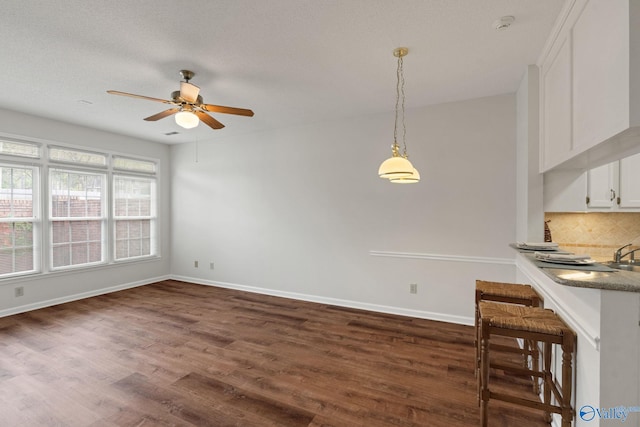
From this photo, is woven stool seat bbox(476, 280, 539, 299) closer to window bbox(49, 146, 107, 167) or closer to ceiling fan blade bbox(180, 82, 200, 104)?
ceiling fan blade bbox(180, 82, 200, 104)

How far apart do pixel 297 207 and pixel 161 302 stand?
8.58 feet

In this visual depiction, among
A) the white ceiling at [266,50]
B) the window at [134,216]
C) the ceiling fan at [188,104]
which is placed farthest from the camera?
the window at [134,216]

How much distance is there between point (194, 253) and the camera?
5.85 metres

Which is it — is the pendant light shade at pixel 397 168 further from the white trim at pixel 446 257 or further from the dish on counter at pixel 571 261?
the white trim at pixel 446 257

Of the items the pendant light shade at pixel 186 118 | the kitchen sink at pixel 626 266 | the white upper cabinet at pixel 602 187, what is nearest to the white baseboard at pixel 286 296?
the kitchen sink at pixel 626 266

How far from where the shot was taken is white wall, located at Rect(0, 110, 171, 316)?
13.3 feet

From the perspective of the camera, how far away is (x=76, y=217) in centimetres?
476

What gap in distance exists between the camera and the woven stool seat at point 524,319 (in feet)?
5.58

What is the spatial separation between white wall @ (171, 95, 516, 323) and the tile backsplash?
0.44m

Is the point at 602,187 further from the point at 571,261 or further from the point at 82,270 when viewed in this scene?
the point at 82,270

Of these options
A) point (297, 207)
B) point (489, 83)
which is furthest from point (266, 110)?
point (489, 83)

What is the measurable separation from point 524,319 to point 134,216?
20.4 ft

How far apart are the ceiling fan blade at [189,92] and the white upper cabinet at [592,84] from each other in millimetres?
2941

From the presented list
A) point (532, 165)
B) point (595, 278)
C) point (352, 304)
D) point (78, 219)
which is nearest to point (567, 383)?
point (595, 278)
